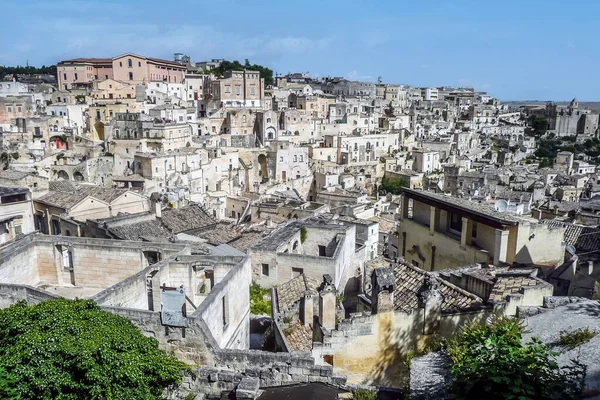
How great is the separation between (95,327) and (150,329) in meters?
1.25

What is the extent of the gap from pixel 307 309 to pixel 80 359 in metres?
6.12

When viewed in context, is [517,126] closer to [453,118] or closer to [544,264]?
[453,118]

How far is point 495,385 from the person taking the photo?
695 centimetres

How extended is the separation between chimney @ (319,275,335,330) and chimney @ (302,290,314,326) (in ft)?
3.62

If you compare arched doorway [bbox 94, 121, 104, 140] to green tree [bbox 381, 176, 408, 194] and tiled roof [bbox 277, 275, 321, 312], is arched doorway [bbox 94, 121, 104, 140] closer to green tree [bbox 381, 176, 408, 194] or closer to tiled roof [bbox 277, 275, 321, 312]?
green tree [bbox 381, 176, 408, 194]

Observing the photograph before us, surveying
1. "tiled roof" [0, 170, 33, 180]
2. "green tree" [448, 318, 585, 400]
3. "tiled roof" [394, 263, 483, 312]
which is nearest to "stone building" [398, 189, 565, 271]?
"tiled roof" [394, 263, 483, 312]

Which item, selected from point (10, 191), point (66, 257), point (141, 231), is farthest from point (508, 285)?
point (10, 191)

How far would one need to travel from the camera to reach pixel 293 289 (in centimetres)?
1723

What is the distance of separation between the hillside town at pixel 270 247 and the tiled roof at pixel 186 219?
0.45 feet

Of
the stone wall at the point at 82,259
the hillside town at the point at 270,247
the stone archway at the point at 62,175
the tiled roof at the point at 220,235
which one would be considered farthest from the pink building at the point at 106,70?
the stone wall at the point at 82,259

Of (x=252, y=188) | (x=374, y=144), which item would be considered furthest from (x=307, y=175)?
(x=374, y=144)

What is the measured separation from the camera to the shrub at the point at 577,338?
8516 millimetres

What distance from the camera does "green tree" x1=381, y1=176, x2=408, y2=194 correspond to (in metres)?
64.9

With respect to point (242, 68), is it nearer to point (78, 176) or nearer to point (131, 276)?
point (78, 176)
